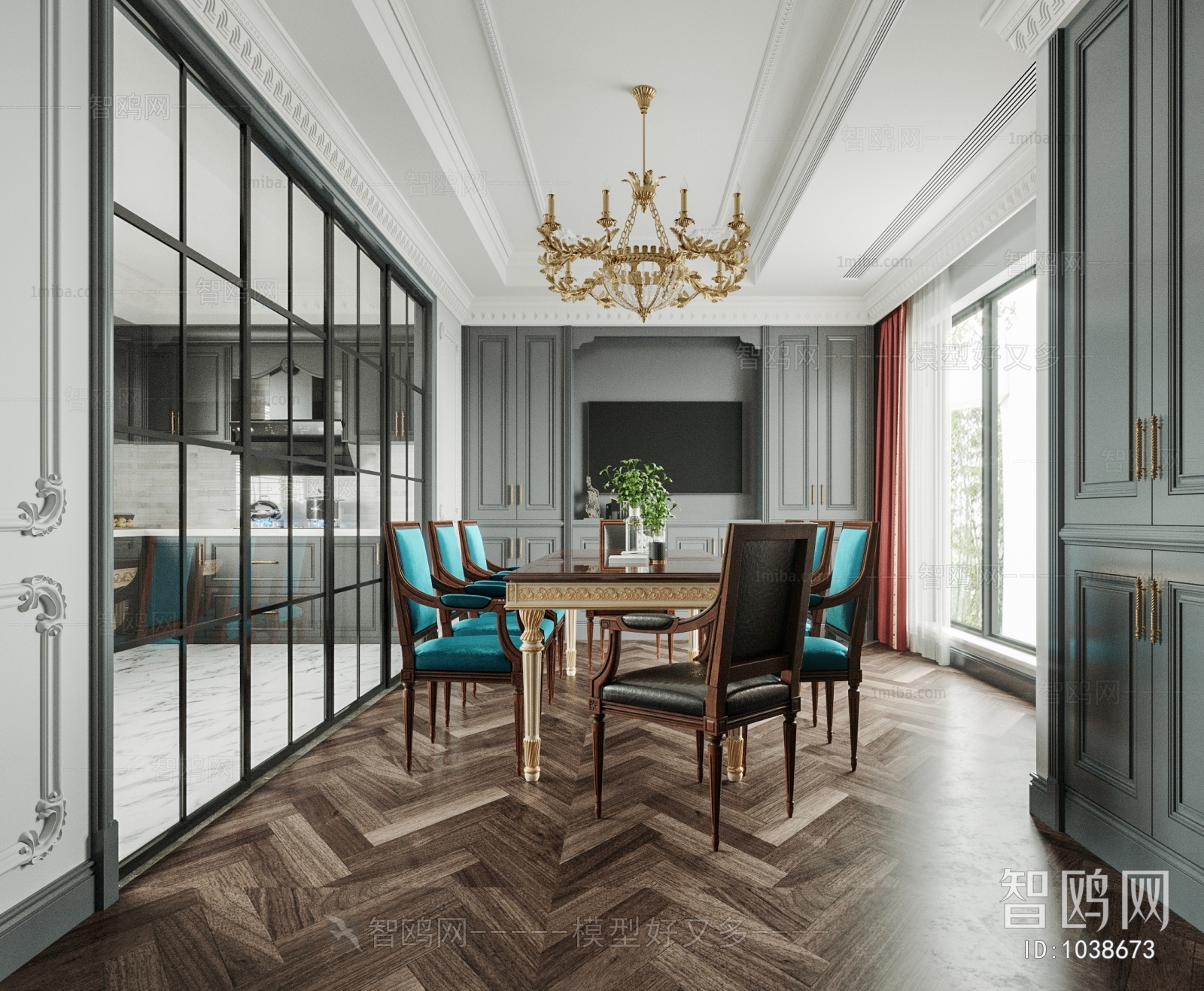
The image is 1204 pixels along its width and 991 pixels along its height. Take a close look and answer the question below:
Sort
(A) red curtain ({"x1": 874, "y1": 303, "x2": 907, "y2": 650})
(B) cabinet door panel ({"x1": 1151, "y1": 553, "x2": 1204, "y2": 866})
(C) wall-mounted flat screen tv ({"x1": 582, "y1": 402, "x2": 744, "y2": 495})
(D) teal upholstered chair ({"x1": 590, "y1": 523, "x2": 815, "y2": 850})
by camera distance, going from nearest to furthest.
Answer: (B) cabinet door panel ({"x1": 1151, "y1": 553, "x2": 1204, "y2": 866}) → (D) teal upholstered chair ({"x1": 590, "y1": 523, "x2": 815, "y2": 850}) → (A) red curtain ({"x1": 874, "y1": 303, "x2": 907, "y2": 650}) → (C) wall-mounted flat screen tv ({"x1": 582, "y1": 402, "x2": 744, "y2": 495})

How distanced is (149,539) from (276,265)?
1.35 m

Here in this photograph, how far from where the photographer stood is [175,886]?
2.12 meters

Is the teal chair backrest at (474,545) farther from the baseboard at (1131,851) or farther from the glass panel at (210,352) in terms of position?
the baseboard at (1131,851)

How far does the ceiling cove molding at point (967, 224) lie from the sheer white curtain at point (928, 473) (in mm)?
156

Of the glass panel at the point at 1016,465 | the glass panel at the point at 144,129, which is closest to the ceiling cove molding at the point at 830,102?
the glass panel at the point at 1016,465

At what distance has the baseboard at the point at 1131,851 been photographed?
6.42 ft

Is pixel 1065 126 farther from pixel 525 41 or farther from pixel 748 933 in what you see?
pixel 748 933

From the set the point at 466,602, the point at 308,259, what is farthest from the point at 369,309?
the point at 466,602

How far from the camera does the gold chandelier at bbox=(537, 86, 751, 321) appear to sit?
3600 mm

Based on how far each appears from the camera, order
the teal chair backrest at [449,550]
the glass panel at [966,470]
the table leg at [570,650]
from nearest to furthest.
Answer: the teal chair backrest at [449,550] → the table leg at [570,650] → the glass panel at [966,470]

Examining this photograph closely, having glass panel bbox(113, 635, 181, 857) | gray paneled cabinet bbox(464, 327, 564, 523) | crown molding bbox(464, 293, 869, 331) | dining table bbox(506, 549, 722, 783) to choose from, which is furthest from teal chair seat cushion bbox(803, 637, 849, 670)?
crown molding bbox(464, 293, 869, 331)

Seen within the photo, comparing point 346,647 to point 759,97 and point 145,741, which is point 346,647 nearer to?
point 145,741

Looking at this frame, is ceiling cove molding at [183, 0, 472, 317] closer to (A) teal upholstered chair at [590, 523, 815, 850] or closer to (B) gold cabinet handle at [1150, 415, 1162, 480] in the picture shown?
(A) teal upholstered chair at [590, 523, 815, 850]

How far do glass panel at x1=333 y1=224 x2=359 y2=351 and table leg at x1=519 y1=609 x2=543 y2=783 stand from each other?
1.79 m
